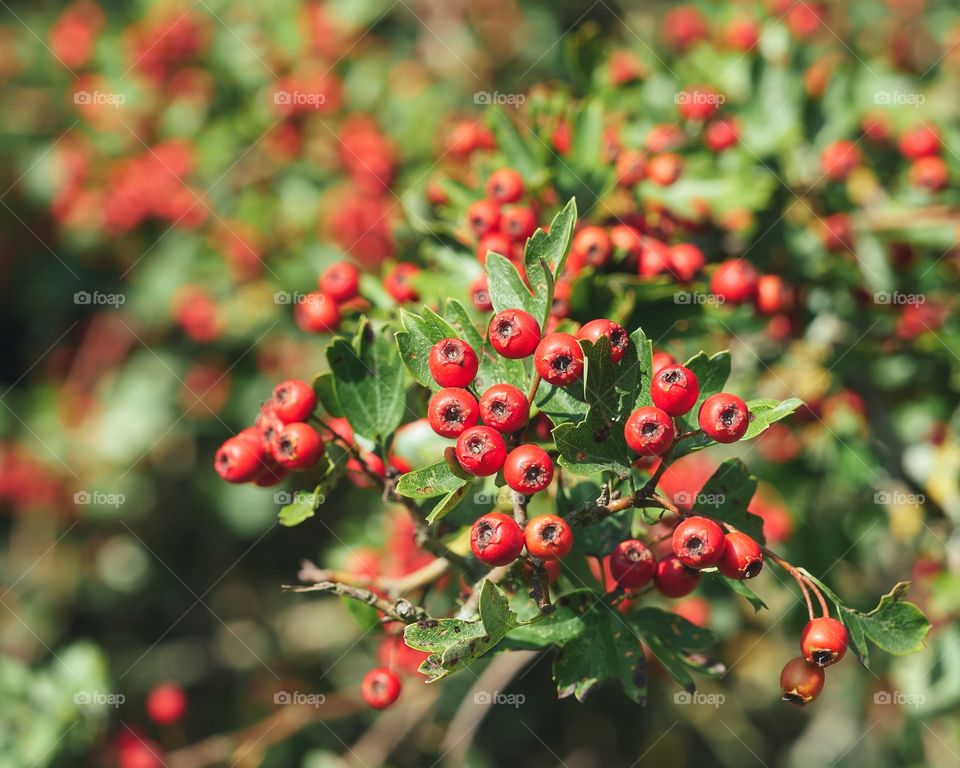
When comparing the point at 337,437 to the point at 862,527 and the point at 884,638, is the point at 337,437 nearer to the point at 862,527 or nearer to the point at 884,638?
the point at 884,638

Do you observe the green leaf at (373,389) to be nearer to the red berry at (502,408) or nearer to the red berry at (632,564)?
the red berry at (502,408)

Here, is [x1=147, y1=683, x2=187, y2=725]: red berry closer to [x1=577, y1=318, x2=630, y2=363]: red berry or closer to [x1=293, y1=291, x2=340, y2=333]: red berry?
[x1=293, y1=291, x2=340, y2=333]: red berry

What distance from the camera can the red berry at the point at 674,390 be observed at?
1441 millimetres

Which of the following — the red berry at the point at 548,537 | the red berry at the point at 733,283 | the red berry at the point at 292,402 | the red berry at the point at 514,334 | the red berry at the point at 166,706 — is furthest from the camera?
the red berry at the point at 166,706

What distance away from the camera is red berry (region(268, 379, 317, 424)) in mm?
1757

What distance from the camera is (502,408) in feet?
4.85

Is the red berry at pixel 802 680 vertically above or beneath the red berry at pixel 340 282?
beneath

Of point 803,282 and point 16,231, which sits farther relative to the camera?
point 16,231

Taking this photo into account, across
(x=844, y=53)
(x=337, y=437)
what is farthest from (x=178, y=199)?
(x=844, y=53)

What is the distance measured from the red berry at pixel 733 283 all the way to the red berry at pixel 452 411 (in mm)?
1100

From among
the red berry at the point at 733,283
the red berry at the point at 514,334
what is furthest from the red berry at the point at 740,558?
the red berry at the point at 733,283

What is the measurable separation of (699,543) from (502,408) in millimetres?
424

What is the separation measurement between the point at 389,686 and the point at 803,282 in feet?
6.14

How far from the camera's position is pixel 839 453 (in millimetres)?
2984
